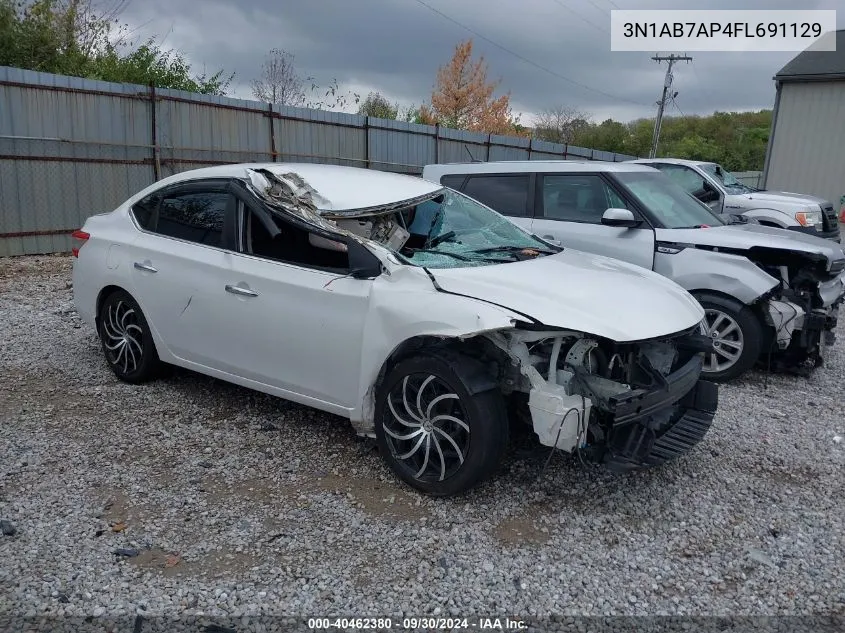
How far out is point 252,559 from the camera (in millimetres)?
3035

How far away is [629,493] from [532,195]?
146 inches

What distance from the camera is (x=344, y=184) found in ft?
14.6

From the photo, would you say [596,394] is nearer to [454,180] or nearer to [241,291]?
[241,291]

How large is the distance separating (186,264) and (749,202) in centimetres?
1069

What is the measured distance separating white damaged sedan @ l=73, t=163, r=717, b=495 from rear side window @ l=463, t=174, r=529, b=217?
78.8 inches

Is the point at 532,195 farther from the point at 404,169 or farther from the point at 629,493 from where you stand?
the point at 404,169

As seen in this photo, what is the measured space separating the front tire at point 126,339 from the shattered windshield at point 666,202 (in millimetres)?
4354

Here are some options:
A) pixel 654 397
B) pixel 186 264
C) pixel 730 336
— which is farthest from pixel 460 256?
pixel 730 336

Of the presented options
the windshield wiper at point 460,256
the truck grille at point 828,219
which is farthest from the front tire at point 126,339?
the truck grille at point 828,219

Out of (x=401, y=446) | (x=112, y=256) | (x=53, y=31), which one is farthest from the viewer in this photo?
(x=53, y=31)

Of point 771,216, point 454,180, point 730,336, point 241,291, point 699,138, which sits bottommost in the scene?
point 730,336

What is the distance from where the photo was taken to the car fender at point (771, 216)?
38.4 feet

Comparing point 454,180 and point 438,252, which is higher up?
point 454,180

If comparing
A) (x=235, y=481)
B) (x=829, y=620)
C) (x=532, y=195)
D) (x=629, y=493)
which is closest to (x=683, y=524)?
(x=629, y=493)
